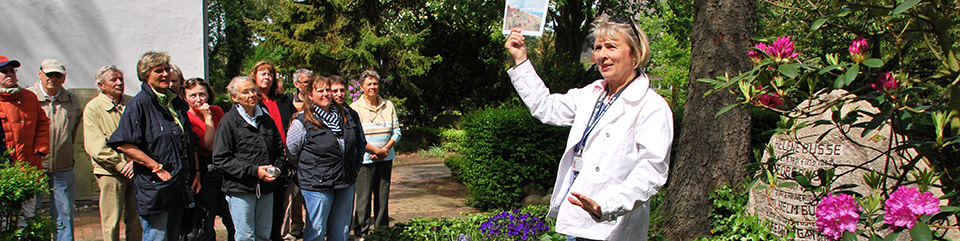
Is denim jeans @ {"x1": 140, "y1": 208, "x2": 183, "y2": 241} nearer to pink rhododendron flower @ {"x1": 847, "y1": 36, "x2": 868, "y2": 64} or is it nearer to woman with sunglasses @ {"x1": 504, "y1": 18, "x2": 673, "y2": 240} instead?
woman with sunglasses @ {"x1": 504, "y1": 18, "x2": 673, "y2": 240}

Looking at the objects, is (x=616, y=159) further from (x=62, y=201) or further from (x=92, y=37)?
(x=92, y=37)

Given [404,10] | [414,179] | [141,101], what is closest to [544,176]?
[414,179]

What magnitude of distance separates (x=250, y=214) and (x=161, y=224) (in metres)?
0.61

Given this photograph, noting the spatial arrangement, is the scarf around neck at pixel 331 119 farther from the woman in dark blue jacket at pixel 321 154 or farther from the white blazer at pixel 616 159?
the white blazer at pixel 616 159

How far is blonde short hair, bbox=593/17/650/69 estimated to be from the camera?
270 centimetres

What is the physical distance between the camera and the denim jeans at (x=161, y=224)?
432 cm

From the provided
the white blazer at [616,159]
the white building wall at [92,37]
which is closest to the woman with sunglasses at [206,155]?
the white blazer at [616,159]

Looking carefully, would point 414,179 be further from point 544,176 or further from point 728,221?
point 728,221

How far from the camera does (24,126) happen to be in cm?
507

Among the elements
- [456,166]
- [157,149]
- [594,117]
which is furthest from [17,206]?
[456,166]

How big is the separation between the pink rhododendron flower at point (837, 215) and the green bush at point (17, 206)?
3.87m

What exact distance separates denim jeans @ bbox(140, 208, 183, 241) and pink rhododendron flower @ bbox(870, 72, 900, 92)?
4185mm

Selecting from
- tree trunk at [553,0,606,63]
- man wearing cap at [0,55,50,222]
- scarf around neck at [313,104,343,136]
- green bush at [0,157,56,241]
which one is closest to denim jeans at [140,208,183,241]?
green bush at [0,157,56,241]

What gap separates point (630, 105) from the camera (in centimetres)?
269
